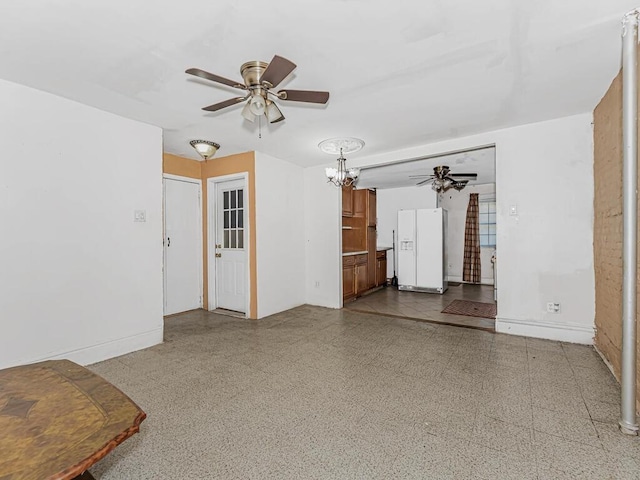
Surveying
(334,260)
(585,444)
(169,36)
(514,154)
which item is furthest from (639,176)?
(334,260)

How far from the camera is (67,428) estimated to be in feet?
3.70

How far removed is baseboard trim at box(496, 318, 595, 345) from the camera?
3.29 meters

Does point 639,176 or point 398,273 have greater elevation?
point 639,176

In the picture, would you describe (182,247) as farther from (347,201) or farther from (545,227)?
(545,227)

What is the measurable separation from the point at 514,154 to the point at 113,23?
3.97m

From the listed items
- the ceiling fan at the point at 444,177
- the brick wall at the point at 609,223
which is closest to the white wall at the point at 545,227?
the brick wall at the point at 609,223

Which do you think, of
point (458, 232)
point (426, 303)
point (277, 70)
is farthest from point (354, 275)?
point (277, 70)

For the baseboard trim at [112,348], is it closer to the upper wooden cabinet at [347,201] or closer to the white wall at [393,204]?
the upper wooden cabinet at [347,201]

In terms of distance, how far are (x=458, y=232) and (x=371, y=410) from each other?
6.59m

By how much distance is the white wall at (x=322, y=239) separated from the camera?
518cm

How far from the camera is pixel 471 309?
5016 millimetres

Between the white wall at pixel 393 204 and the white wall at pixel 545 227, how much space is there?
347cm

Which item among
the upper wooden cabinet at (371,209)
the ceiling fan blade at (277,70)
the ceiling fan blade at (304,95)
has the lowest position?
the upper wooden cabinet at (371,209)

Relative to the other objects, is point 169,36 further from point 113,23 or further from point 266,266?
point 266,266
